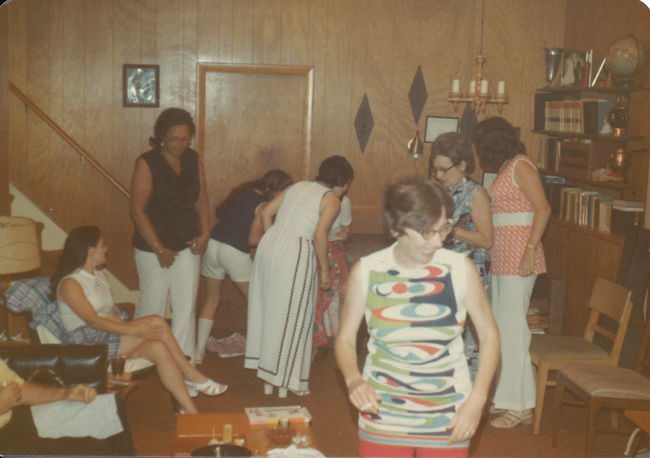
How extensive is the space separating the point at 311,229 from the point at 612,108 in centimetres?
229

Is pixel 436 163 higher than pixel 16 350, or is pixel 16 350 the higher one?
pixel 436 163

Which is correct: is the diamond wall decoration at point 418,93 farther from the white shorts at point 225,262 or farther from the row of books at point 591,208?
the white shorts at point 225,262

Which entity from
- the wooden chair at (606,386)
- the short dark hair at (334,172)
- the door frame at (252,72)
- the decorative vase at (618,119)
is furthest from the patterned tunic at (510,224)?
the door frame at (252,72)

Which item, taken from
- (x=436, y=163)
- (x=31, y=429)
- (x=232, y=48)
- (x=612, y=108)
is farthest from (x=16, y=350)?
(x=612, y=108)

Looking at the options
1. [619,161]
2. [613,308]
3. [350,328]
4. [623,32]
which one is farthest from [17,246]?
[623,32]

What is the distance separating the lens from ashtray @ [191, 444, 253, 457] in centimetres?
266

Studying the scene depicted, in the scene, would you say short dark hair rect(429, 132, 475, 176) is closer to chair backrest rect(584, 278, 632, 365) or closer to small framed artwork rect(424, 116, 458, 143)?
chair backrest rect(584, 278, 632, 365)

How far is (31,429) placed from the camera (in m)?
3.12

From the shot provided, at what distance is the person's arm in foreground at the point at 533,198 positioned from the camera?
3.94 metres

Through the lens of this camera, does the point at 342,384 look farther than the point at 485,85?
No

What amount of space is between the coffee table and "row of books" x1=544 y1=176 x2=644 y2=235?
277 cm

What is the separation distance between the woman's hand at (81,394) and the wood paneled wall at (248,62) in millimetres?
3103

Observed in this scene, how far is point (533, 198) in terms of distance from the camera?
3955mm

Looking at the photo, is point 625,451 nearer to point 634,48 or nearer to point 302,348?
point 302,348
